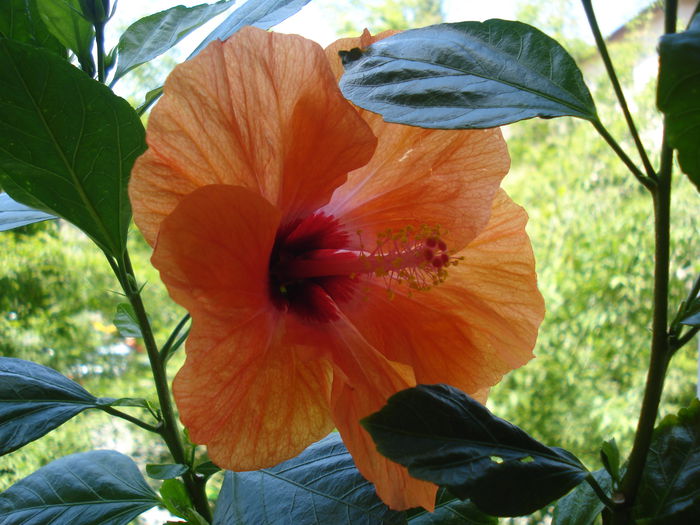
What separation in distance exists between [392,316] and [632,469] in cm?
24

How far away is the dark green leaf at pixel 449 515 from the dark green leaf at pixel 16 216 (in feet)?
1.56

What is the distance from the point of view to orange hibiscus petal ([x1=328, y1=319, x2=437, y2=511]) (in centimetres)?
53

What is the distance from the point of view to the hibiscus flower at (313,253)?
1.65 ft

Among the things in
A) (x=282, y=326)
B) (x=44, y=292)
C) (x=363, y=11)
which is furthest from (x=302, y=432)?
(x=363, y=11)

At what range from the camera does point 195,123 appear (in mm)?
523

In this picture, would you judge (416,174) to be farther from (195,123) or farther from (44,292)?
(44,292)

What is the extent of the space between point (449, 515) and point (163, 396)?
29cm

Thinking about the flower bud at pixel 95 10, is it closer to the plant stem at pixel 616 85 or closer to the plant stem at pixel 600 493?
the plant stem at pixel 616 85

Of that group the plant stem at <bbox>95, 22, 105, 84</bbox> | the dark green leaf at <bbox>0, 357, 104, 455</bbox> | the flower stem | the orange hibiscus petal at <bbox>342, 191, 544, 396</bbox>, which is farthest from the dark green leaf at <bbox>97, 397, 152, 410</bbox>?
the flower stem

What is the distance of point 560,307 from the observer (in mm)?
3896

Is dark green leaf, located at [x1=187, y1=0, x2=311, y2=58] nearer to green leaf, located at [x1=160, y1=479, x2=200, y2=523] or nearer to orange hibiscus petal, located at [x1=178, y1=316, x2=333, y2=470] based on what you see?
orange hibiscus petal, located at [x1=178, y1=316, x2=333, y2=470]

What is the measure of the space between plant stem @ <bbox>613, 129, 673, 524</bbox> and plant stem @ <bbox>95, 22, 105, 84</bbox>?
1.74ft

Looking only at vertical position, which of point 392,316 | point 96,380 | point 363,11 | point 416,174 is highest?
point 363,11

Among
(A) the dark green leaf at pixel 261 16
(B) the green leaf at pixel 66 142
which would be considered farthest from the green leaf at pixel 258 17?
(B) the green leaf at pixel 66 142
